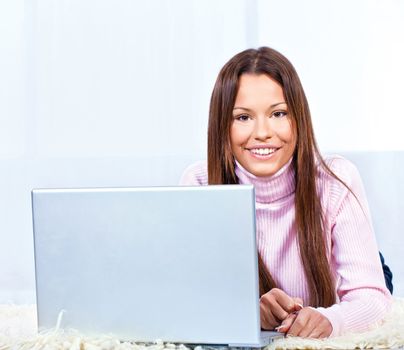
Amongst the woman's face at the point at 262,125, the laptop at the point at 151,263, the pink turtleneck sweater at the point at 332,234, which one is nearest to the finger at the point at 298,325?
the laptop at the point at 151,263

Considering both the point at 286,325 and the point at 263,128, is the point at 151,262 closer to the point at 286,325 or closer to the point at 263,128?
the point at 286,325

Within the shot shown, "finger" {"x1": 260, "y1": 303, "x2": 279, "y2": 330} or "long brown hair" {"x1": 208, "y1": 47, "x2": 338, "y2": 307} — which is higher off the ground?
"long brown hair" {"x1": 208, "y1": 47, "x2": 338, "y2": 307}

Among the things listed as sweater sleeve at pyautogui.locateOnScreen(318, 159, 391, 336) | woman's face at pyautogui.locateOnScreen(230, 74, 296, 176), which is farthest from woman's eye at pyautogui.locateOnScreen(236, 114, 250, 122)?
sweater sleeve at pyautogui.locateOnScreen(318, 159, 391, 336)

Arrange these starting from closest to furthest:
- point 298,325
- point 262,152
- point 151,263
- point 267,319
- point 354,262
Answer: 1. point 151,263
2. point 298,325
3. point 267,319
4. point 354,262
5. point 262,152

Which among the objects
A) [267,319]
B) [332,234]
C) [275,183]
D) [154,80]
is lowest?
[267,319]

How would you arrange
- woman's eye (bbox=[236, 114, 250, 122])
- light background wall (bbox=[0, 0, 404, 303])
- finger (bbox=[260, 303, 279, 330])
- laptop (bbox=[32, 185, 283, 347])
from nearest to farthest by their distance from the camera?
1. laptop (bbox=[32, 185, 283, 347])
2. finger (bbox=[260, 303, 279, 330])
3. woman's eye (bbox=[236, 114, 250, 122])
4. light background wall (bbox=[0, 0, 404, 303])

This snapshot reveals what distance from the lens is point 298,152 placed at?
5.95 ft

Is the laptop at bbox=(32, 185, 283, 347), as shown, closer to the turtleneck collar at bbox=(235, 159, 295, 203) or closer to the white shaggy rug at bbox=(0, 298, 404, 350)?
the white shaggy rug at bbox=(0, 298, 404, 350)

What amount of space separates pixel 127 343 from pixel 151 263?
127 millimetres

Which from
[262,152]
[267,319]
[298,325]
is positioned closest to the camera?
[298,325]

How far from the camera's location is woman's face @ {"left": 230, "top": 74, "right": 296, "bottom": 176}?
1.78 metres

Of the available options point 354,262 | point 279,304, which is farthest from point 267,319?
point 354,262

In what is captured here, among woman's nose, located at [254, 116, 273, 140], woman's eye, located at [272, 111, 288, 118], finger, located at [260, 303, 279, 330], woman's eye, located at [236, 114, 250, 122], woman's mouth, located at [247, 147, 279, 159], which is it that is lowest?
finger, located at [260, 303, 279, 330]

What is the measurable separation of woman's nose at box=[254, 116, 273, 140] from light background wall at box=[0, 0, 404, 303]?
160cm
